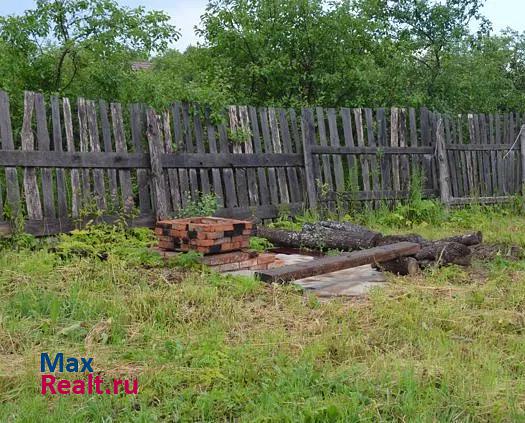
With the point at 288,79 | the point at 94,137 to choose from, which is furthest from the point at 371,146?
the point at 94,137

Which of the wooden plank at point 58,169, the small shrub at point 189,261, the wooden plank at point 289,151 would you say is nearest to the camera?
the small shrub at point 189,261

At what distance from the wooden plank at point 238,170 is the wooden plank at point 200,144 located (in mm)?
463

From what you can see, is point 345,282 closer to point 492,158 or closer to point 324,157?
point 324,157

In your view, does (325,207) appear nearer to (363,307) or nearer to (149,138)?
(149,138)

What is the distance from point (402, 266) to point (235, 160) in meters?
3.21

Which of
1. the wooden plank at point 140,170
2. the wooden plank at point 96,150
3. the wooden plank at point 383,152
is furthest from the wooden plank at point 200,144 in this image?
the wooden plank at point 383,152

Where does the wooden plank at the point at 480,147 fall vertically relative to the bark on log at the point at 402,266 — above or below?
above

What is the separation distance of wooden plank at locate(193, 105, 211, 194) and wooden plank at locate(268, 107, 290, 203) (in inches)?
46.2

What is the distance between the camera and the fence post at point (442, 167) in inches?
388

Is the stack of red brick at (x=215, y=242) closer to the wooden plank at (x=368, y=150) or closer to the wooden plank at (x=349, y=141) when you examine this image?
the wooden plank at (x=368, y=150)

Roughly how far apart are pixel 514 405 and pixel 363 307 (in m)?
1.52

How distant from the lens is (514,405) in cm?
252

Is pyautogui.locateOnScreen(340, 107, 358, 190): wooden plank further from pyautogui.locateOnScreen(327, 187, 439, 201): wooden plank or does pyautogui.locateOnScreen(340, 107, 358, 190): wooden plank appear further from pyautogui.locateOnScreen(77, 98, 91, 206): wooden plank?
pyautogui.locateOnScreen(77, 98, 91, 206): wooden plank

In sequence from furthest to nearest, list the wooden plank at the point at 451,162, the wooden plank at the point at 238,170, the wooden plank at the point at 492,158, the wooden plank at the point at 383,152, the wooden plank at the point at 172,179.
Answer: the wooden plank at the point at 492,158, the wooden plank at the point at 451,162, the wooden plank at the point at 383,152, the wooden plank at the point at 238,170, the wooden plank at the point at 172,179
